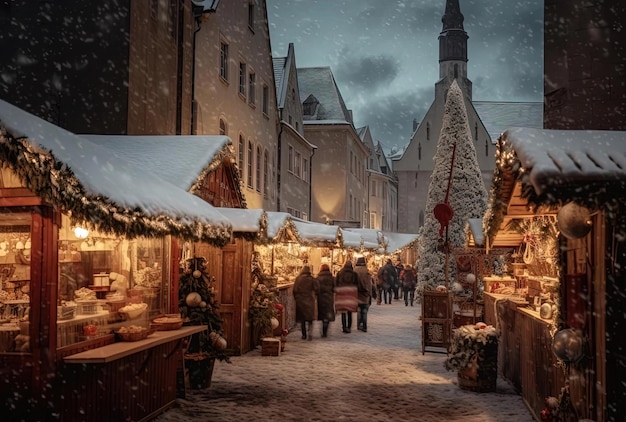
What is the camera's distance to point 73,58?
16.7 meters

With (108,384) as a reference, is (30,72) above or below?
above

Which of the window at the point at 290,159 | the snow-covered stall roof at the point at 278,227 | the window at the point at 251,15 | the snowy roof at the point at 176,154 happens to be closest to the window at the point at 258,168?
the window at the point at 251,15

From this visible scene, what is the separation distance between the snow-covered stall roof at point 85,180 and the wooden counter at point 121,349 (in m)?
1.31

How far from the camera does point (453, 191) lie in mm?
27609

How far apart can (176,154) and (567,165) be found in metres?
8.52

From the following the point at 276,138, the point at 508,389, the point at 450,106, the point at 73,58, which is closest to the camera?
the point at 508,389

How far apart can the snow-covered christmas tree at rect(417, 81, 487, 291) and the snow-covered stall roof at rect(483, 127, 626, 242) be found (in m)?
20.9

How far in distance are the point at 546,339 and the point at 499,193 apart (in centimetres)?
205

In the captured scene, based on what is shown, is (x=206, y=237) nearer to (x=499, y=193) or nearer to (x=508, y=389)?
(x=499, y=193)

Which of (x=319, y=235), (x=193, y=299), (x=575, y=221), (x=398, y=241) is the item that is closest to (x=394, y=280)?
(x=319, y=235)

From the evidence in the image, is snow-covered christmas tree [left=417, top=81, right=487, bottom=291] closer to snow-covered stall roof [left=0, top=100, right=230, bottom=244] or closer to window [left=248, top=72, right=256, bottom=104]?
window [left=248, top=72, right=256, bottom=104]

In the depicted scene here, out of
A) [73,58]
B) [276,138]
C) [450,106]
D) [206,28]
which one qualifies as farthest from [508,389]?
[276,138]

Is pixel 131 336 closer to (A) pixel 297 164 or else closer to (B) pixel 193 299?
(B) pixel 193 299

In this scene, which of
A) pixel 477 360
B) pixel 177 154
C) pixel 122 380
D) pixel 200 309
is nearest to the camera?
pixel 122 380
